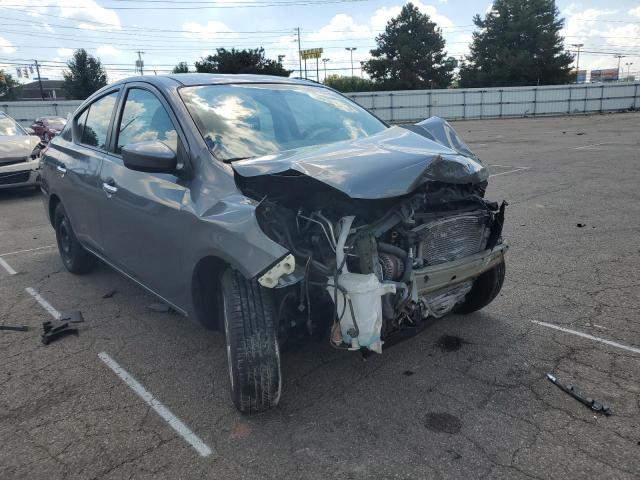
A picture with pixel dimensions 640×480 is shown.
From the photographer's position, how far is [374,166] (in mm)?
2705

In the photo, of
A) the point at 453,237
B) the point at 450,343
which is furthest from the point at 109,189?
the point at 450,343

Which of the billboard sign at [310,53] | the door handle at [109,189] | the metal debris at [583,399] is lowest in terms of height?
the metal debris at [583,399]

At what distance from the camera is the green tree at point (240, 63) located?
45.0m

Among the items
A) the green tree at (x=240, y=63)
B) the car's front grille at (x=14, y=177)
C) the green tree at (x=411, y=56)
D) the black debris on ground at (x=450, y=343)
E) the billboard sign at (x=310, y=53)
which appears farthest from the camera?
the billboard sign at (x=310, y=53)

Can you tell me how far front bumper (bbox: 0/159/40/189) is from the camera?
982 centimetres

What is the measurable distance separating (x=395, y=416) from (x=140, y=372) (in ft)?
5.55

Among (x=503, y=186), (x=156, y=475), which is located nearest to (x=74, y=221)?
(x=156, y=475)

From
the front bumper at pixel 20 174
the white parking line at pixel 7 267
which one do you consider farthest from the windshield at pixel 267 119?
the front bumper at pixel 20 174

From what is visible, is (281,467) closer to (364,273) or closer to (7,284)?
(364,273)

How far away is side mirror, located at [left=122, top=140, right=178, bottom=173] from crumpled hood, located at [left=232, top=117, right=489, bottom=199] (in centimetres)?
41

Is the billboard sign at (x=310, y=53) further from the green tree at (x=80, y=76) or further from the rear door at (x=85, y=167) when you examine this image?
the rear door at (x=85, y=167)

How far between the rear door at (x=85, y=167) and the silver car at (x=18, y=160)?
19.0ft

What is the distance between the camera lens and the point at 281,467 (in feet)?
8.04

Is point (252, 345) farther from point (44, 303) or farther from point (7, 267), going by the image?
point (7, 267)
